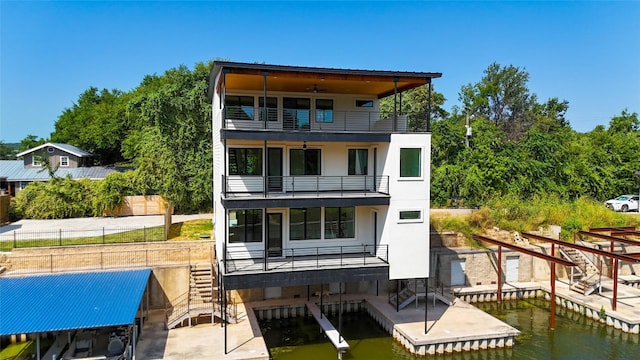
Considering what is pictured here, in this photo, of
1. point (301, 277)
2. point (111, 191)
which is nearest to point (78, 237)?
point (111, 191)

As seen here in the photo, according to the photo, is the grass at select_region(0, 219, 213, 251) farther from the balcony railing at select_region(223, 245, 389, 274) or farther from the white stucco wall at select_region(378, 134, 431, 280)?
the white stucco wall at select_region(378, 134, 431, 280)

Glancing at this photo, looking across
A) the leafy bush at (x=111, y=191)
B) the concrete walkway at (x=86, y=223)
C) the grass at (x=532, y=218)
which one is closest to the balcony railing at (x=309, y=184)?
the grass at (x=532, y=218)

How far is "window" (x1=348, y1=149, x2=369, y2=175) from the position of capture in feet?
67.3

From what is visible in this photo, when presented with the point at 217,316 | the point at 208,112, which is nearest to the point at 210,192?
the point at 208,112

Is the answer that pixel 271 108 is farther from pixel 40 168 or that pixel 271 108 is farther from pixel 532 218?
pixel 40 168

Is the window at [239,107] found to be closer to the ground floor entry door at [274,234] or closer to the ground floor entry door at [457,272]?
the ground floor entry door at [274,234]

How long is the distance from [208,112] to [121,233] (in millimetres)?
12637

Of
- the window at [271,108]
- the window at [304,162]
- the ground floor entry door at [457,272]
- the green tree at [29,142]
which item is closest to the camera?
the window at [304,162]

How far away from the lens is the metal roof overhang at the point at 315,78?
54.5ft

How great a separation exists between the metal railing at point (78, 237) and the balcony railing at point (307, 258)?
8850mm

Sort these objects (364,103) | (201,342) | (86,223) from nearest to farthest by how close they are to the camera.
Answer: (201,342), (364,103), (86,223)

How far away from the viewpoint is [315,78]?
57.7 feet

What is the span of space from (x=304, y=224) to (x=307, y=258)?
160 centimetres

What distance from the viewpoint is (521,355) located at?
60.6 ft
